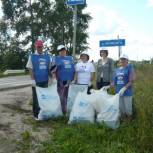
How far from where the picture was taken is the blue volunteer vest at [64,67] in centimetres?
986

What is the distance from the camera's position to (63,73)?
9930mm

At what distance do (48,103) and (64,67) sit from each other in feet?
2.89

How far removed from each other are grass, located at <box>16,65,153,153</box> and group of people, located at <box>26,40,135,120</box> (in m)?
0.50

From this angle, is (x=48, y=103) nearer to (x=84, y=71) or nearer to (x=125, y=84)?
(x=84, y=71)

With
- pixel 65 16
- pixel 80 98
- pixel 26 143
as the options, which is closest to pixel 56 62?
pixel 80 98

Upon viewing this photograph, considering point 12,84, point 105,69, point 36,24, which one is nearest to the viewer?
point 105,69

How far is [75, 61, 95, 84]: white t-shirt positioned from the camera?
32.2 ft

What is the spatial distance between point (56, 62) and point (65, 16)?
42166 millimetres

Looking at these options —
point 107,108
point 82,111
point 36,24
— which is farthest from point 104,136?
point 36,24

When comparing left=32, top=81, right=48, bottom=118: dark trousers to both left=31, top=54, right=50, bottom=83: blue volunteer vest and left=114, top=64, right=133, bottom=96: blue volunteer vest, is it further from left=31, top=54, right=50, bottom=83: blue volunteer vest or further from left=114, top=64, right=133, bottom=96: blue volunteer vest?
left=114, top=64, right=133, bottom=96: blue volunteer vest

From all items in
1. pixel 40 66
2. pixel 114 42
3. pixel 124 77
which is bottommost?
pixel 124 77

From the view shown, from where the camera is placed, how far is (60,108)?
9.77 metres

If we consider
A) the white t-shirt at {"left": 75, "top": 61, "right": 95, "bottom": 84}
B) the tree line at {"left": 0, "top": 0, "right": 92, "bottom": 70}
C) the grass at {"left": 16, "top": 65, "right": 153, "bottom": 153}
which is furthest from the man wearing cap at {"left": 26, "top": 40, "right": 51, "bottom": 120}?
the tree line at {"left": 0, "top": 0, "right": 92, "bottom": 70}

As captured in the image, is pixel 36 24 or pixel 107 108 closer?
pixel 107 108
